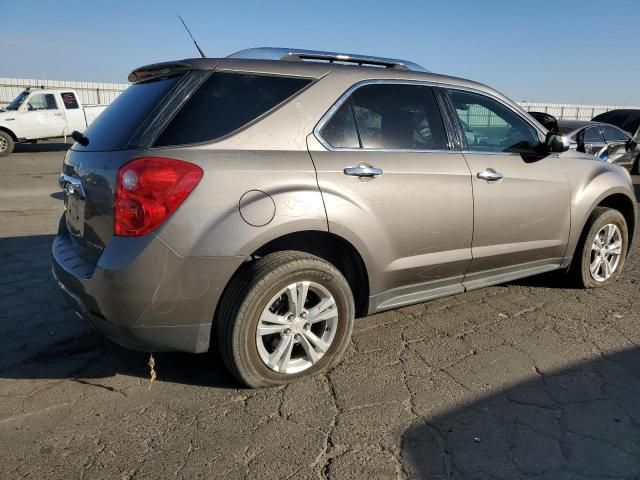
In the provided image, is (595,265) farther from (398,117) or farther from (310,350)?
(310,350)

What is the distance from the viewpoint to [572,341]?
12.0 feet

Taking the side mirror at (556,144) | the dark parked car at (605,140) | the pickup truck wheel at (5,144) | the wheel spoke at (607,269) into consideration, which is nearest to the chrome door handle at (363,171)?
the side mirror at (556,144)

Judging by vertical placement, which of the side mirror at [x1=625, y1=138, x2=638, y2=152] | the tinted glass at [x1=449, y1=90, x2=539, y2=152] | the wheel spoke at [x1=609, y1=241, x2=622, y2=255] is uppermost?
the tinted glass at [x1=449, y1=90, x2=539, y2=152]

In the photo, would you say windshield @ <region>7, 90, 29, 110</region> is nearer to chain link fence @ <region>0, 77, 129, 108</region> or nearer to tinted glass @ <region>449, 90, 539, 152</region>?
chain link fence @ <region>0, 77, 129, 108</region>

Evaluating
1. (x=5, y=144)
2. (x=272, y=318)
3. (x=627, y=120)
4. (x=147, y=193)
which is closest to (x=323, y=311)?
(x=272, y=318)

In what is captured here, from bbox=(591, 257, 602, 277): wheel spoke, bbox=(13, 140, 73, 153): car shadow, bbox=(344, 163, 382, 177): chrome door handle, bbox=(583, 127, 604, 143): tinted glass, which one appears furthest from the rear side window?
bbox=(13, 140, 73, 153): car shadow

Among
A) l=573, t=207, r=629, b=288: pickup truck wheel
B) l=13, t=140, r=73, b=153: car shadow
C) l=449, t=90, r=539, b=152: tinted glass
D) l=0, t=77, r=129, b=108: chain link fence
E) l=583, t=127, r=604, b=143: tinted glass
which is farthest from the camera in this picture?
l=0, t=77, r=129, b=108: chain link fence

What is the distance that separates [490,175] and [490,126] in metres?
0.55

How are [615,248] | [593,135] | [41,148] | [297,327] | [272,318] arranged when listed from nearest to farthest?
[272,318] < [297,327] < [615,248] < [593,135] < [41,148]

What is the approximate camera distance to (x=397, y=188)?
10.5 ft

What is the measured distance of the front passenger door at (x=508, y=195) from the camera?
3717mm

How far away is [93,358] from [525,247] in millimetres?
3137

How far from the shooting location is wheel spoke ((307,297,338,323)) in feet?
9.84

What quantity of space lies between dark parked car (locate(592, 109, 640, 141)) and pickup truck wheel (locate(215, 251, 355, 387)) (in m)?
13.4
